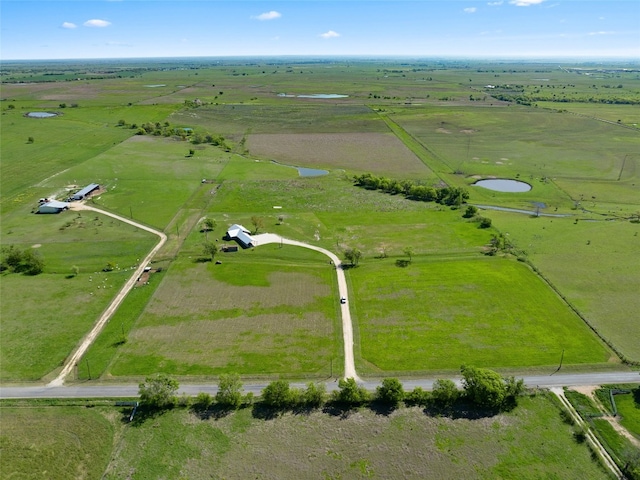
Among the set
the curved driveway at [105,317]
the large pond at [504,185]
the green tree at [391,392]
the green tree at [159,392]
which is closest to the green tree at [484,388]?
the green tree at [391,392]

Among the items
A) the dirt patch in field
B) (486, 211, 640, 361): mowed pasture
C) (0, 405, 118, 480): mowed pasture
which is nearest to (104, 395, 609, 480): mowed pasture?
(0, 405, 118, 480): mowed pasture

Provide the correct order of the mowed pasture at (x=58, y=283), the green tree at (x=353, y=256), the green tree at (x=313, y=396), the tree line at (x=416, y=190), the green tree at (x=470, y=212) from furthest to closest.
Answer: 1. the tree line at (x=416, y=190)
2. the green tree at (x=470, y=212)
3. the green tree at (x=353, y=256)
4. the mowed pasture at (x=58, y=283)
5. the green tree at (x=313, y=396)

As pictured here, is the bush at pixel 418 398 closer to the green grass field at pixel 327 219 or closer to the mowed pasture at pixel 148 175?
the green grass field at pixel 327 219

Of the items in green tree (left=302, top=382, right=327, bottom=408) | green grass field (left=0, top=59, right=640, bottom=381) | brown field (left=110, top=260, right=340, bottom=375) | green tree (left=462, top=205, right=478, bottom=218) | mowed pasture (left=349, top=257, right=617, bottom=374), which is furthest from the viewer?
green tree (left=462, top=205, right=478, bottom=218)

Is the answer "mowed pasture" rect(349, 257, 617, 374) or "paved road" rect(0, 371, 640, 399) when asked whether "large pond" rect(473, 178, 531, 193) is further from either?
"paved road" rect(0, 371, 640, 399)

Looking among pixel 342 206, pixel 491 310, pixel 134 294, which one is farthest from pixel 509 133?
pixel 134 294

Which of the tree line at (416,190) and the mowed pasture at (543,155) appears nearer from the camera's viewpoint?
the tree line at (416,190)

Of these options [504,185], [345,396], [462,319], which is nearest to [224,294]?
[345,396]

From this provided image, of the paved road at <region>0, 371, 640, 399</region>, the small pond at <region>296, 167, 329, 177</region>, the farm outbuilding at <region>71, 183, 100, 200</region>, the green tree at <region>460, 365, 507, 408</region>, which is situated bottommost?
the paved road at <region>0, 371, 640, 399</region>

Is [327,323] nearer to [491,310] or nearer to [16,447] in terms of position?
[491,310]
